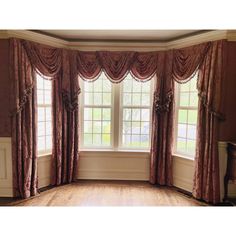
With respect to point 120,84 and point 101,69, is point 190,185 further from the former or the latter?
point 101,69

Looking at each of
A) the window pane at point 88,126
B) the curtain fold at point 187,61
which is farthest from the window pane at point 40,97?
the curtain fold at point 187,61

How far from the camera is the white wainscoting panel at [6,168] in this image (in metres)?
3.18

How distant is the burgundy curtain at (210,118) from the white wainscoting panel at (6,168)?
3.09m

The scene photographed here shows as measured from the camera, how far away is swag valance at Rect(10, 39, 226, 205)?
3.07m

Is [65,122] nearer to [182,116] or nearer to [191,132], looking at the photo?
[182,116]

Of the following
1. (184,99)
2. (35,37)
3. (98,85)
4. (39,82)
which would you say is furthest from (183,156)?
(35,37)

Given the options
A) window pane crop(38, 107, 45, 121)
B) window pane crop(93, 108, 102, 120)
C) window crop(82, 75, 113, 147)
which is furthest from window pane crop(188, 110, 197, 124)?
window pane crop(38, 107, 45, 121)

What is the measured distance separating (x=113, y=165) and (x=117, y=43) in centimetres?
241

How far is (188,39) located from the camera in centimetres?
339

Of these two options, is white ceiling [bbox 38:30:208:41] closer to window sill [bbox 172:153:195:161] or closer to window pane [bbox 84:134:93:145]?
window pane [bbox 84:134:93:145]

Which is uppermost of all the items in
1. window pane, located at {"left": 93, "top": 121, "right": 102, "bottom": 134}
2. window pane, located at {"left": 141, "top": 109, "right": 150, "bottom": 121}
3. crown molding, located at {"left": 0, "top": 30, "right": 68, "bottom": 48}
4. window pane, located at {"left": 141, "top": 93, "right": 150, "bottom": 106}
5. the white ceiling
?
the white ceiling

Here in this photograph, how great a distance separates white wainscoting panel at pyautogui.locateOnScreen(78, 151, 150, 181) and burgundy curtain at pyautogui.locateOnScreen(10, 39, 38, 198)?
1.02 metres
